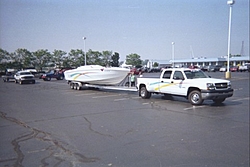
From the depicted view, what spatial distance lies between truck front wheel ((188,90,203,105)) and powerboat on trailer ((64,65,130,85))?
6281 mm

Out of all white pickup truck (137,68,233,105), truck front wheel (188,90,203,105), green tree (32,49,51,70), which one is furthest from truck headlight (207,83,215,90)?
green tree (32,49,51,70)

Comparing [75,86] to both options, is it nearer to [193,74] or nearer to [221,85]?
[193,74]

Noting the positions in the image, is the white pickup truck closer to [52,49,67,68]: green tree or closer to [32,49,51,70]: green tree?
[52,49,67,68]: green tree

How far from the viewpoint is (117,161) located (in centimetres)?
448

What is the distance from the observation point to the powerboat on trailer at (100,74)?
1736 cm

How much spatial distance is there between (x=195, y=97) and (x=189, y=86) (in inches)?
25.4

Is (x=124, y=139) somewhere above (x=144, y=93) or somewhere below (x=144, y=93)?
below

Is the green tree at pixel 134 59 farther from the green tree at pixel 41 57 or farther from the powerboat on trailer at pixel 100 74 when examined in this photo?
the powerboat on trailer at pixel 100 74

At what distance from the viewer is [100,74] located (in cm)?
1820

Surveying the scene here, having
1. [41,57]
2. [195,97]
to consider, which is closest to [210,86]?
[195,97]

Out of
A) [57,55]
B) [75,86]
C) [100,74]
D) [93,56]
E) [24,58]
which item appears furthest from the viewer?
[75,86]

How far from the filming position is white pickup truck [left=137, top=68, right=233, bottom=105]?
11258 mm

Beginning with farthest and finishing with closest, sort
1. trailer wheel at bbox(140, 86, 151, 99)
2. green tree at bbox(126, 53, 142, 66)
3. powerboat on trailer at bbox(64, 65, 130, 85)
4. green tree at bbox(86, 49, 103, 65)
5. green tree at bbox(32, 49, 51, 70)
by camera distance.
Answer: powerboat on trailer at bbox(64, 65, 130, 85), trailer wheel at bbox(140, 86, 151, 99), green tree at bbox(126, 53, 142, 66), green tree at bbox(86, 49, 103, 65), green tree at bbox(32, 49, 51, 70)

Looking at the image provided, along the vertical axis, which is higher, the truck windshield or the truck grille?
the truck windshield
